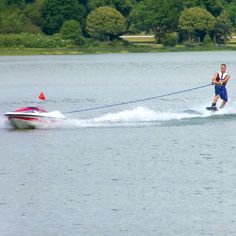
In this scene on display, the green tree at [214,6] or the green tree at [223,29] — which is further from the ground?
the green tree at [214,6]

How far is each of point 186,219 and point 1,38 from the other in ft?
431

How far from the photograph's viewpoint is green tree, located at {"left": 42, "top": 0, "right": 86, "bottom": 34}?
585ft

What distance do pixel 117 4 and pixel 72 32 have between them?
20815 mm

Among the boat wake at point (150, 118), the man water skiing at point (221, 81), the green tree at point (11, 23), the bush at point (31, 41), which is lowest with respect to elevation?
the bush at point (31, 41)

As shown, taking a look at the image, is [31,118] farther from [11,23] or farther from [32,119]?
[11,23]

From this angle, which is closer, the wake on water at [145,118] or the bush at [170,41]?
the wake on water at [145,118]

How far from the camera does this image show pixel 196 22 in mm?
171250

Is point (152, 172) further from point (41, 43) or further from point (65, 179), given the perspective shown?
point (41, 43)

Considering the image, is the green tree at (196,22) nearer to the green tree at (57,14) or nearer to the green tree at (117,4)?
the green tree at (117,4)

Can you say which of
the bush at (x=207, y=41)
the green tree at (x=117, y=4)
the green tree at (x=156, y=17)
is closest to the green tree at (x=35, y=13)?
the green tree at (x=117, y=4)

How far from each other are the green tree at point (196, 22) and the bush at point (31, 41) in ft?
57.3

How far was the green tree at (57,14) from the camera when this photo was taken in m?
178

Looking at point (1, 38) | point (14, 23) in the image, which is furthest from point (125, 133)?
point (14, 23)

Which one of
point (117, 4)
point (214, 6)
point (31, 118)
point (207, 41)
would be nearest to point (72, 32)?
point (207, 41)
